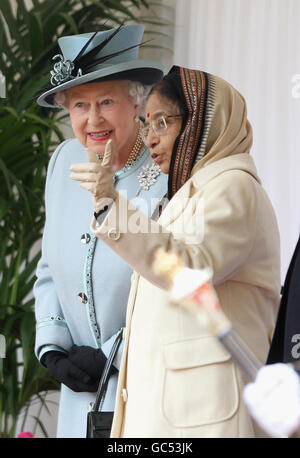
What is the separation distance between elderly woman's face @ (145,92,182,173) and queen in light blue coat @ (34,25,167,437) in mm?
287

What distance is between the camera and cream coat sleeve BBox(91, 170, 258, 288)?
1201 millimetres

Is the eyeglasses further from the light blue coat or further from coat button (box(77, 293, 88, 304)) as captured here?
coat button (box(77, 293, 88, 304))

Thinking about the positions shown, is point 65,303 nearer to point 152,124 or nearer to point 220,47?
point 152,124

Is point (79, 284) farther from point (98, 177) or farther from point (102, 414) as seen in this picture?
point (98, 177)

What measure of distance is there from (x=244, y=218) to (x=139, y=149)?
23.6 inches

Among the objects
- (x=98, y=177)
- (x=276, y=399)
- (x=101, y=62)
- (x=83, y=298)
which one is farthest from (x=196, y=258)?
(x=101, y=62)

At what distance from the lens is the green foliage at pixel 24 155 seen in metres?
2.83

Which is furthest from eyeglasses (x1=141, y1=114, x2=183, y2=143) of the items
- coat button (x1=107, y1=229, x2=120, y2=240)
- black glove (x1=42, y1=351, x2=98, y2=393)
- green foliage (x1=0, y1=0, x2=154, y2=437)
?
green foliage (x1=0, y1=0, x2=154, y2=437)

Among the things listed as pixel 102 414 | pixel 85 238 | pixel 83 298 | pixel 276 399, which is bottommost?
pixel 276 399

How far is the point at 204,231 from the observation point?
124cm

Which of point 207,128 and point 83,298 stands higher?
point 207,128

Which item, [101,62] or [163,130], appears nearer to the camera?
[163,130]

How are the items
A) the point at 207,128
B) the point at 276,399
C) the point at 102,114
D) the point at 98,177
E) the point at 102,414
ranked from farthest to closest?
the point at 102,114
the point at 102,414
the point at 207,128
the point at 98,177
the point at 276,399

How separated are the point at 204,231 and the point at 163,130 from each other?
27 cm
